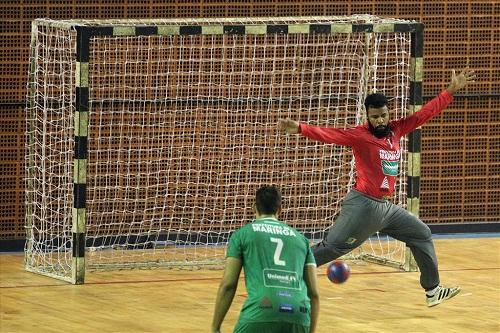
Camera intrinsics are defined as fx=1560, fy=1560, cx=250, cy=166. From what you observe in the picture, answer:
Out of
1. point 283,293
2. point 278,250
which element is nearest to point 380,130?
point 278,250

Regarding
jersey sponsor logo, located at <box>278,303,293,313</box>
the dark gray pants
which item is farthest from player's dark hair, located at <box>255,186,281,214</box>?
the dark gray pants

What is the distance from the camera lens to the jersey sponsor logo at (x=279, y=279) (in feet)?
35.2

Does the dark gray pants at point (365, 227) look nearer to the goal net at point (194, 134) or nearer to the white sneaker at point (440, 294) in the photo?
the white sneaker at point (440, 294)

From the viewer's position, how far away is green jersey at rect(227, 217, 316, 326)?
419 inches

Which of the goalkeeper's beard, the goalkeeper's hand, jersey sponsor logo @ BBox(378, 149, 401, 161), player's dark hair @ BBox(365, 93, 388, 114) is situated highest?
player's dark hair @ BBox(365, 93, 388, 114)

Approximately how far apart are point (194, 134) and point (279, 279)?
9.36m

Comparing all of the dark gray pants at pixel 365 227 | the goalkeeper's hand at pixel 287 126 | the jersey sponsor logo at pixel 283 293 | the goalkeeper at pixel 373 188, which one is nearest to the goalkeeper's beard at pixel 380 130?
the goalkeeper at pixel 373 188

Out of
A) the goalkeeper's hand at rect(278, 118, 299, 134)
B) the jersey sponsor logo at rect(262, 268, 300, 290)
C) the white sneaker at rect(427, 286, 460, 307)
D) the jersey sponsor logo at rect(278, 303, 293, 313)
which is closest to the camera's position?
the jersey sponsor logo at rect(278, 303, 293, 313)

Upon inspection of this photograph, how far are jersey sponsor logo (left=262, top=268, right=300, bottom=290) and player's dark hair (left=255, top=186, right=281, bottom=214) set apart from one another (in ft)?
1.46

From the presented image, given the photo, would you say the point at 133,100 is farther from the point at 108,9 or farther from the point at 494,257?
the point at 494,257

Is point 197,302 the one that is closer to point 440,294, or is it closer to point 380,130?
point 440,294

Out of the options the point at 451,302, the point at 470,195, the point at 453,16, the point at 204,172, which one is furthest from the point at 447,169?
the point at 451,302

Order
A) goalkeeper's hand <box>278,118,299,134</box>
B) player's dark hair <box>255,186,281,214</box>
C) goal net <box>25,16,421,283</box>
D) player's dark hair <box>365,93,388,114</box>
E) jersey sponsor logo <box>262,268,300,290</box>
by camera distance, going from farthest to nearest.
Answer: goal net <box>25,16,421,283</box>
player's dark hair <box>365,93,388,114</box>
goalkeeper's hand <box>278,118,299,134</box>
player's dark hair <box>255,186,281,214</box>
jersey sponsor logo <box>262,268,300,290</box>

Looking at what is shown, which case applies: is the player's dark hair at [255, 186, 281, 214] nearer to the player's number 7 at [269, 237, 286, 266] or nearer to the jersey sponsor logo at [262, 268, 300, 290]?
the player's number 7 at [269, 237, 286, 266]
